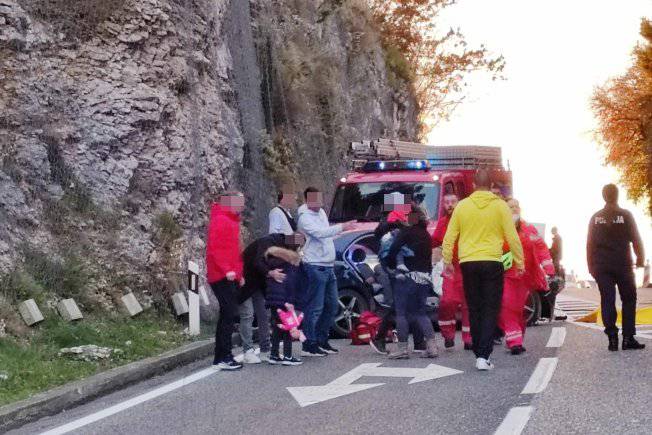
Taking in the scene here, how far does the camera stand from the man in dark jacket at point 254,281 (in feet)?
39.7

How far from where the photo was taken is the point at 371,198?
17.3 metres

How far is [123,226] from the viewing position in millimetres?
16266

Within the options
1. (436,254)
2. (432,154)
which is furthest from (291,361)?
(432,154)

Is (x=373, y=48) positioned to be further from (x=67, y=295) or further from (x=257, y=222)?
(x=67, y=295)

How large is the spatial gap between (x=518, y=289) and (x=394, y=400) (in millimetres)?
3824

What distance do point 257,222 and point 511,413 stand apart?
553 inches

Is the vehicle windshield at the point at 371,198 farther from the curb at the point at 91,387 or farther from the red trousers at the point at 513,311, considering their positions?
the curb at the point at 91,387

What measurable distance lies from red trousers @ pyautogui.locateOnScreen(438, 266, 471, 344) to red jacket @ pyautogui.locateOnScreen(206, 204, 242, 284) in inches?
98.7

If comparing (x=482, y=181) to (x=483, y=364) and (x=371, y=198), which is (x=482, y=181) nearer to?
(x=483, y=364)

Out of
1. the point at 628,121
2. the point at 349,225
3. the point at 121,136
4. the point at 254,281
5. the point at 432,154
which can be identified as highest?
the point at 628,121

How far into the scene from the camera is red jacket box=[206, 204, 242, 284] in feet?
37.7

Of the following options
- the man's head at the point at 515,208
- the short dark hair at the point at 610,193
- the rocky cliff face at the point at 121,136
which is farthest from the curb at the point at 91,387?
the short dark hair at the point at 610,193

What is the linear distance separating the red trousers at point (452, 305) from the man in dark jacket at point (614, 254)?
1.48m

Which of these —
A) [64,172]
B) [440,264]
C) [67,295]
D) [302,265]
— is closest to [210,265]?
[302,265]
